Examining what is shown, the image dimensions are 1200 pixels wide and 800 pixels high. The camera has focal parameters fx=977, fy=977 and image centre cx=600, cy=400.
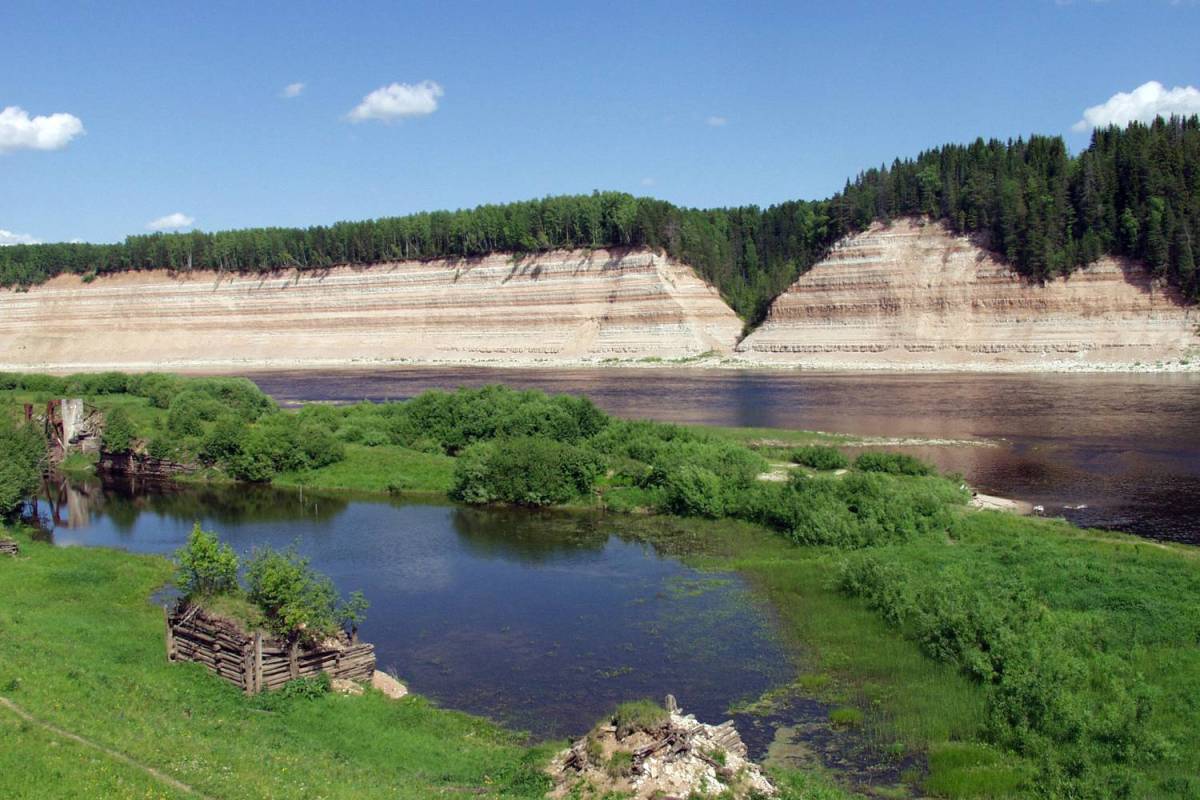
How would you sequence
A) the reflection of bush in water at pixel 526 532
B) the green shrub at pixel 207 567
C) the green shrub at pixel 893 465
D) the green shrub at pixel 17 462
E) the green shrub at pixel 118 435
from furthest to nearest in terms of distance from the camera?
the green shrub at pixel 118 435
the green shrub at pixel 893 465
the green shrub at pixel 17 462
the reflection of bush in water at pixel 526 532
the green shrub at pixel 207 567

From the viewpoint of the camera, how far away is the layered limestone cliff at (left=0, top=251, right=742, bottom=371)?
324 feet

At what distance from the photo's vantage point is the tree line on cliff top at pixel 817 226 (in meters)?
80.2

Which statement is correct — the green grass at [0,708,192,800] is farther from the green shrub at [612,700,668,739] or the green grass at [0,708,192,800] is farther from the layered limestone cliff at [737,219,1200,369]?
the layered limestone cliff at [737,219,1200,369]

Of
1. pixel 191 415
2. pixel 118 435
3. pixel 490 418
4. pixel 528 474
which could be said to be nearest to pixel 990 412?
pixel 490 418

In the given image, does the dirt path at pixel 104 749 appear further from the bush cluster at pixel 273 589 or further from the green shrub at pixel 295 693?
the bush cluster at pixel 273 589

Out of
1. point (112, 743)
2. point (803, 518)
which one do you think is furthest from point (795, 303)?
point (112, 743)

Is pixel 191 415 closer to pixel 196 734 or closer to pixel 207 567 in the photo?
pixel 207 567

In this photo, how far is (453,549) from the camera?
27688mm

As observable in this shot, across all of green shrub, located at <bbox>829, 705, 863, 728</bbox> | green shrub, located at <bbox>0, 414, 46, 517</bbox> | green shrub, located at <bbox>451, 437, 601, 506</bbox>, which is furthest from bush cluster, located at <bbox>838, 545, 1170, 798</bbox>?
green shrub, located at <bbox>0, 414, 46, 517</bbox>

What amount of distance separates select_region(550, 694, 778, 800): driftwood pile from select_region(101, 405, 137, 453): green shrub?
34.6 meters

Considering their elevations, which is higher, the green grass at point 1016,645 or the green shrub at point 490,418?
the green shrub at point 490,418

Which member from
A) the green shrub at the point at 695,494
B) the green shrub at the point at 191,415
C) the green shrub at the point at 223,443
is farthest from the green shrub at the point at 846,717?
the green shrub at the point at 191,415

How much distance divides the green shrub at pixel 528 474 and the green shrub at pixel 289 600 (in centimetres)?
1579

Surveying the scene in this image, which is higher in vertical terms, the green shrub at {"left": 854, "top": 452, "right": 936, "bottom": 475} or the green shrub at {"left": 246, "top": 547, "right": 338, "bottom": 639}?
the green shrub at {"left": 246, "top": 547, "right": 338, "bottom": 639}
